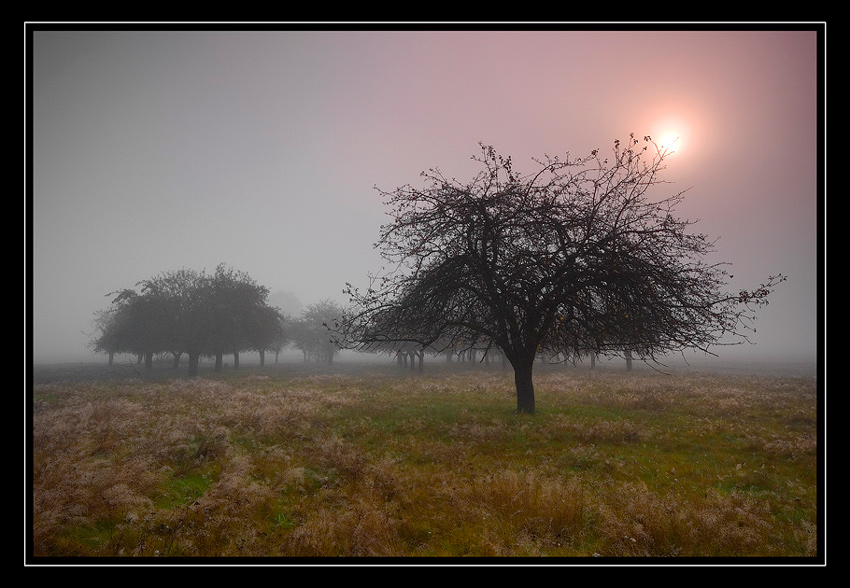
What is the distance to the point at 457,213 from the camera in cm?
1254

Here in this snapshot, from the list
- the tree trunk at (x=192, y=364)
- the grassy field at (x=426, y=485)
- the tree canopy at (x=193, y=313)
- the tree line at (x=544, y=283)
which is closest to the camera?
the grassy field at (x=426, y=485)

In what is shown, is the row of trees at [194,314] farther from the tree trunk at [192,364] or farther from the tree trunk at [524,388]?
the tree trunk at [524,388]

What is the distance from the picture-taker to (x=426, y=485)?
23.0 feet

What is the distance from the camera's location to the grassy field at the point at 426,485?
195 inches

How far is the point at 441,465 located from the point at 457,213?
8429mm

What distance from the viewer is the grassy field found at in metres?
4.94

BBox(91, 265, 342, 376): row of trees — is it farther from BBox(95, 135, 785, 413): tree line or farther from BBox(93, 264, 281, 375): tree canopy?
BBox(95, 135, 785, 413): tree line

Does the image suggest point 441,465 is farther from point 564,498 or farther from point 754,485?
point 754,485

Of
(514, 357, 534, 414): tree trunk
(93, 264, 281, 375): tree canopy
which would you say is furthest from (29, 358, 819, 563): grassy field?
(93, 264, 281, 375): tree canopy

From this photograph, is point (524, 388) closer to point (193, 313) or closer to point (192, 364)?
point (193, 313)

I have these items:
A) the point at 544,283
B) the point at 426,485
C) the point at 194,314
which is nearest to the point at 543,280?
the point at 544,283

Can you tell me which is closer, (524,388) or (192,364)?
(524,388)

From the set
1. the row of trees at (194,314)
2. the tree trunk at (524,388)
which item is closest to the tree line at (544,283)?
the tree trunk at (524,388)
